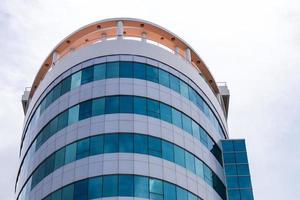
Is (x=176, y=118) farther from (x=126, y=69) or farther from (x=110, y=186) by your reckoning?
(x=110, y=186)

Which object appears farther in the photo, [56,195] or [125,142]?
[125,142]

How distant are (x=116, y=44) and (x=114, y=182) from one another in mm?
15188

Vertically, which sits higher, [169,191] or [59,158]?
[59,158]

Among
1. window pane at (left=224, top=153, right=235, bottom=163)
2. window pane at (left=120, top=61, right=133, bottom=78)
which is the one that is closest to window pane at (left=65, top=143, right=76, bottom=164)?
window pane at (left=120, top=61, right=133, bottom=78)

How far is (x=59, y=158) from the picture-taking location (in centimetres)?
5153

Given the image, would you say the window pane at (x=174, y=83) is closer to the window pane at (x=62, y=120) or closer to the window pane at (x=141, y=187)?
the window pane at (x=62, y=120)

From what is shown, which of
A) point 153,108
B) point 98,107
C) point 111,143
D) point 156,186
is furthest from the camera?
point 153,108

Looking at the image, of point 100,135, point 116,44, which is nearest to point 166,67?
point 116,44

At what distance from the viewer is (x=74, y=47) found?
210ft

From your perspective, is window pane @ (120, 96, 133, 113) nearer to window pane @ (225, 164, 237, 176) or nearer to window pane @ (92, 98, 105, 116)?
window pane @ (92, 98, 105, 116)

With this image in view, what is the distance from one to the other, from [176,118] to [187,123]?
145cm

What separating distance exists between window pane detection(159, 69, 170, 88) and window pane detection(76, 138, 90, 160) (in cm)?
945

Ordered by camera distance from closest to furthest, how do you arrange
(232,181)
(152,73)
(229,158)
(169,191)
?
(169,191), (152,73), (232,181), (229,158)

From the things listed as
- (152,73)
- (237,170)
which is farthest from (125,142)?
(237,170)
